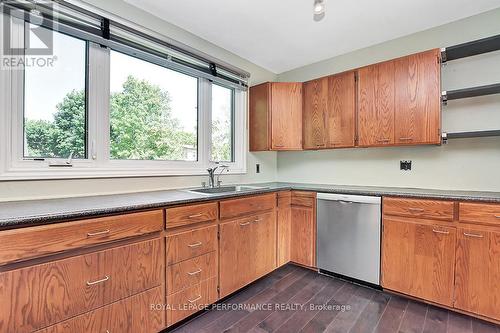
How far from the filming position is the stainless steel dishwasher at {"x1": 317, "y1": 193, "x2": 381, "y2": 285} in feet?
7.44

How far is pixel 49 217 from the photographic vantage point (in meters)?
1.14

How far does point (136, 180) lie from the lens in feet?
6.77

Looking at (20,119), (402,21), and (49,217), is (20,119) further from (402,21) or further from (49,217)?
(402,21)

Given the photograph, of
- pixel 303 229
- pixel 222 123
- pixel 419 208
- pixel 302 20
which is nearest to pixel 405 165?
pixel 419 208

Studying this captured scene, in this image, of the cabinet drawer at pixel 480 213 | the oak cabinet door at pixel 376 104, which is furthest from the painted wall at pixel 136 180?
the cabinet drawer at pixel 480 213

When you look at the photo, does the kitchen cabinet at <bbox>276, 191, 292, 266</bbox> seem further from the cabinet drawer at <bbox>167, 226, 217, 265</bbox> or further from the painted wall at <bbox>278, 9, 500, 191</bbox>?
the cabinet drawer at <bbox>167, 226, 217, 265</bbox>

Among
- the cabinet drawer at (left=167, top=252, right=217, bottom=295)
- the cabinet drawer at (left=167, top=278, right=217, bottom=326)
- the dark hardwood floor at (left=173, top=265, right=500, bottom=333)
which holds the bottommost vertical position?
the dark hardwood floor at (left=173, top=265, right=500, bottom=333)

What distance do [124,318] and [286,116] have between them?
2.52 m

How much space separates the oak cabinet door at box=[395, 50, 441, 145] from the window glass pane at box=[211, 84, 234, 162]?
1.85 m

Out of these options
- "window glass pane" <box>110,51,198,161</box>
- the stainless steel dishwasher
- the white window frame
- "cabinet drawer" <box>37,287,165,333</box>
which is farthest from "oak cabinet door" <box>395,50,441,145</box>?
"cabinet drawer" <box>37,287,165,333</box>

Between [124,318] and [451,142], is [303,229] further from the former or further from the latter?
[124,318]

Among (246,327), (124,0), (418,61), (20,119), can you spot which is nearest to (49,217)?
(20,119)

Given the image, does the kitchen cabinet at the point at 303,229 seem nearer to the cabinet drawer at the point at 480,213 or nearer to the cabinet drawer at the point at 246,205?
the cabinet drawer at the point at 246,205

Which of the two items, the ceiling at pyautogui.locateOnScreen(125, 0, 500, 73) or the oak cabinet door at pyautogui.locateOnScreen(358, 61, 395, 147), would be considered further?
the oak cabinet door at pyautogui.locateOnScreen(358, 61, 395, 147)
